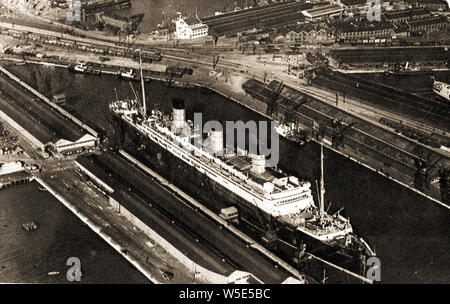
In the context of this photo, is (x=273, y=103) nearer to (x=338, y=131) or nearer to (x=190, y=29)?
(x=338, y=131)

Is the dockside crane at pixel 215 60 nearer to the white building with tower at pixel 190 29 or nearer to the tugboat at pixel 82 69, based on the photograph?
the white building with tower at pixel 190 29

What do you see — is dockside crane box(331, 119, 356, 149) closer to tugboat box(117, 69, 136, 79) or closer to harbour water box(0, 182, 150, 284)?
harbour water box(0, 182, 150, 284)

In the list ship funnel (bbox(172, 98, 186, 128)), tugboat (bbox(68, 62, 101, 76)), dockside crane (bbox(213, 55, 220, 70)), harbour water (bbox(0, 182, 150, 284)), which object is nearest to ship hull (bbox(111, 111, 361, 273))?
ship funnel (bbox(172, 98, 186, 128))

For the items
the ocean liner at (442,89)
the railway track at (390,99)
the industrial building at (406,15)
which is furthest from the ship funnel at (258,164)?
the industrial building at (406,15)

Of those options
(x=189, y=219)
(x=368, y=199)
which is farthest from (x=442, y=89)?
(x=189, y=219)
